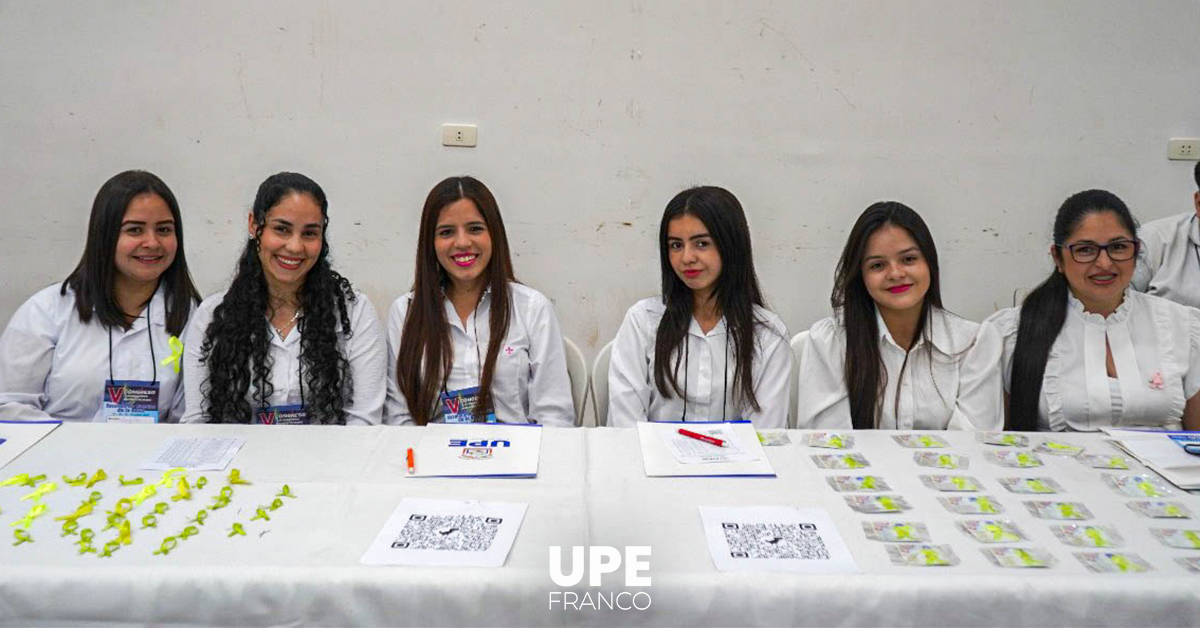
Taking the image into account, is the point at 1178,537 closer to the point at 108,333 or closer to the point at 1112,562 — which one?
the point at 1112,562

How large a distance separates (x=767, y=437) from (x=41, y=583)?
1382 millimetres

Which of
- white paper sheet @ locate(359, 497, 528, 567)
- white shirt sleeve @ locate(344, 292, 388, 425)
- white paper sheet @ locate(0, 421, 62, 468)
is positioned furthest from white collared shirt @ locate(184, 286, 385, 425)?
white paper sheet @ locate(359, 497, 528, 567)

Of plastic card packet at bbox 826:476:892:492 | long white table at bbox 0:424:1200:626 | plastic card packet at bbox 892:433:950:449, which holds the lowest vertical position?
long white table at bbox 0:424:1200:626

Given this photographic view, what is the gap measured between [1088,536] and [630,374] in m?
1.18

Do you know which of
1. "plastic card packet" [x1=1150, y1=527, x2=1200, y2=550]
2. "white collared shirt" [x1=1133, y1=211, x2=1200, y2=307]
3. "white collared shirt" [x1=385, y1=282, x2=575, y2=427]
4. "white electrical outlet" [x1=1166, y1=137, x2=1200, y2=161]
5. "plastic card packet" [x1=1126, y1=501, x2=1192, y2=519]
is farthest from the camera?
"white electrical outlet" [x1=1166, y1=137, x2=1200, y2=161]

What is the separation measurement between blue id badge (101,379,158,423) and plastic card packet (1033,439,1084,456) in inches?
87.6

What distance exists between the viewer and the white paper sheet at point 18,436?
156cm

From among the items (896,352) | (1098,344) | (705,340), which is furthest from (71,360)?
(1098,344)

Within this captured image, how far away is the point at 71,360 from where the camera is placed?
82.0 inches

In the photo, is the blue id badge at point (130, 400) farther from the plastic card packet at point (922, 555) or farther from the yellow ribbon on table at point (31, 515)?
the plastic card packet at point (922, 555)

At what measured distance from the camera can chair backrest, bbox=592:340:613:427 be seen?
2316 millimetres

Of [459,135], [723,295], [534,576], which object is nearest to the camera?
[534,576]

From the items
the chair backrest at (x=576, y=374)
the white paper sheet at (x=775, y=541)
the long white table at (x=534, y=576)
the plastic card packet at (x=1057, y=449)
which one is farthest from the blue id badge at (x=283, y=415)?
the plastic card packet at (x=1057, y=449)

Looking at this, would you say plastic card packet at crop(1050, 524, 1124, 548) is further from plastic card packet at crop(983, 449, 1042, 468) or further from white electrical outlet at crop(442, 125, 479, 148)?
white electrical outlet at crop(442, 125, 479, 148)
